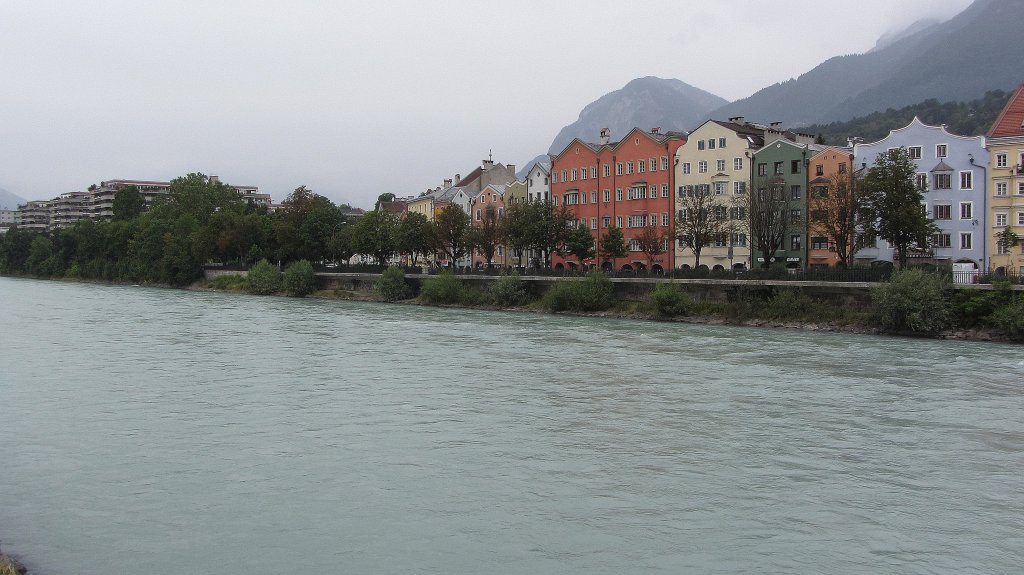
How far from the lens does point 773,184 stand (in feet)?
190

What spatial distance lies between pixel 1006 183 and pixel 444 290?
36996mm

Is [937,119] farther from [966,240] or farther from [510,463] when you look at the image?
[510,463]

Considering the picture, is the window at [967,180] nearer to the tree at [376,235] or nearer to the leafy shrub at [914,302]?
the leafy shrub at [914,302]

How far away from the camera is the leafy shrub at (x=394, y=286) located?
221 feet

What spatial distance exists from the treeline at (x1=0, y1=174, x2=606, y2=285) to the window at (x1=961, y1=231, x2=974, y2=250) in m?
24.1

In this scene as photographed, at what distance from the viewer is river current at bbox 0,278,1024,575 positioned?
36.2 feet

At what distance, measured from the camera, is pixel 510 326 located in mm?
44156

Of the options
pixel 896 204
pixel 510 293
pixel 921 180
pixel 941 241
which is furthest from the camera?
pixel 510 293

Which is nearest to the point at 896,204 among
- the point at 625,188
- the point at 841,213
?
the point at 841,213

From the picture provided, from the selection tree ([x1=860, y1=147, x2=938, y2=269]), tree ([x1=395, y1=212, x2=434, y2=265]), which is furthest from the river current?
tree ([x1=395, y1=212, x2=434, y2=265])

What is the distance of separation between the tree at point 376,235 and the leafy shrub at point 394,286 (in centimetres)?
1568

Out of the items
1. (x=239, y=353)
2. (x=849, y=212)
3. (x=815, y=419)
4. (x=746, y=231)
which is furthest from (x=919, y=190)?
(x=239, y=353)

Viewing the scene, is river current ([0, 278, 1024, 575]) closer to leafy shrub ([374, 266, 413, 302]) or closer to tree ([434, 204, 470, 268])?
leafy shrub ([374, 266, 413, 302])

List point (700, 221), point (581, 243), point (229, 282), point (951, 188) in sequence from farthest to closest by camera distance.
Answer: point (229, 282)
point (581, 243)
point (700, 221)
point (951, 188)
